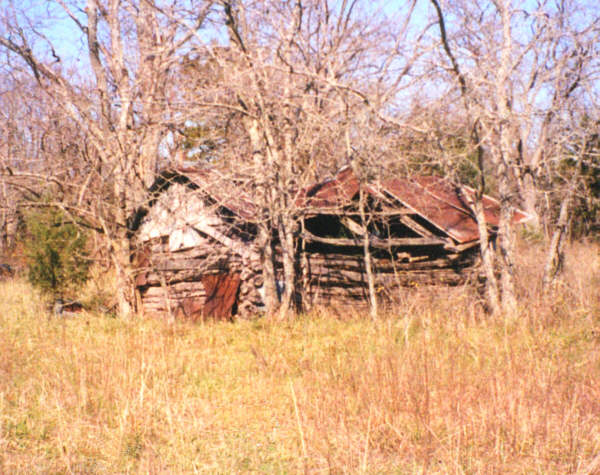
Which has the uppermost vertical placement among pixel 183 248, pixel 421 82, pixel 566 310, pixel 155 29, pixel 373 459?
pixel 155 29

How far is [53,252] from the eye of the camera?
41.1ft

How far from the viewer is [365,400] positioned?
4.82 meters

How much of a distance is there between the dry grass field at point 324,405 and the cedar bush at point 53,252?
Result: 524 centimetres

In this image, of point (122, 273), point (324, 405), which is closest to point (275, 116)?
point (122, 273)

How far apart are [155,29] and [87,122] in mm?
2434

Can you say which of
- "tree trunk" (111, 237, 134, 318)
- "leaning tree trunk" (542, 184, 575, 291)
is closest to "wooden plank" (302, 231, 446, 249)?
"leaning tree trunk" (542, 184, 575, 291)

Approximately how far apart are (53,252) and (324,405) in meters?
9.92

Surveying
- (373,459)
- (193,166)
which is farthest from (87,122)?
(373,459)

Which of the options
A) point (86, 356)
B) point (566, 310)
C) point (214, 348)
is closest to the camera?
point (86, 356)

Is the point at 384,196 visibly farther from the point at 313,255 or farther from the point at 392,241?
the point at 313,255

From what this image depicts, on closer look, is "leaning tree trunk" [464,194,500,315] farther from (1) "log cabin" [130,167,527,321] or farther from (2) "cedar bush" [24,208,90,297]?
(2) "cedar bush" [24,208,90,297]

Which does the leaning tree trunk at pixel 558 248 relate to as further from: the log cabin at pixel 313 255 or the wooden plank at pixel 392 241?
the wooden plank at pixel 392 241

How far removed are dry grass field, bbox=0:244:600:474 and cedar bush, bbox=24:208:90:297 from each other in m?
5.24

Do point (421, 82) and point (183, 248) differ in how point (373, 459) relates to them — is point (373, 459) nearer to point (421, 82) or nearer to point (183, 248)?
point (421, 82)
